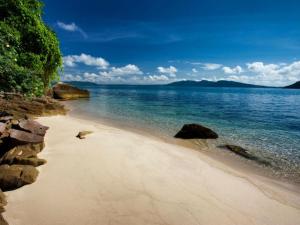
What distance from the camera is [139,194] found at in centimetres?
532

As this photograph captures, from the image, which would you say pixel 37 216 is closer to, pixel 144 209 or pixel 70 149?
pixel 144 209

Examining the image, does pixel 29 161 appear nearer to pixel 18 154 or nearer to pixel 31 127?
pixel 18 154

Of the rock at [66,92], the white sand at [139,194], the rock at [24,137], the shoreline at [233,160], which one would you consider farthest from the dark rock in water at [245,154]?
the rock at [66,92]

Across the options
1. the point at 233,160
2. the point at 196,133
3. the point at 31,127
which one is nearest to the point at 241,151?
the point at 233,160

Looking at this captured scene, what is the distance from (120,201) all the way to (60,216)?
1339 mm

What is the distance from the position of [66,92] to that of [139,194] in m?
41.0

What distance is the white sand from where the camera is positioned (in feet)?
14.7

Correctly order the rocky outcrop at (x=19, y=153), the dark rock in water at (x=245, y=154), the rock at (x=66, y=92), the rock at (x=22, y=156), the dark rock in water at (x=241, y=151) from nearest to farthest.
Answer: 1. the rocky outcrop at (x=19, y=153)
2. the rock at (x=22, y=156)
3. the dark rock in water at (x=245, y=154)
4. the dark rock in water at (x=241, y=151)
5. the rock at (x=66, y=92)

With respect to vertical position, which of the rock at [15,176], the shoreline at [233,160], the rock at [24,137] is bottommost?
the shoreline at [233,160]

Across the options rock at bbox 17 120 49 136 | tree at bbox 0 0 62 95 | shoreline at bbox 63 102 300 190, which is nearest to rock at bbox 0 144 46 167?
rock at bbox 17 120 49 136

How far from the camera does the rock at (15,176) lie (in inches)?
199

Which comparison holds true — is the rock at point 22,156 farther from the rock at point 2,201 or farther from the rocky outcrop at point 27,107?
the rocky outcrop at point 27,107

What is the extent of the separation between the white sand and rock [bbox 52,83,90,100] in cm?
3531

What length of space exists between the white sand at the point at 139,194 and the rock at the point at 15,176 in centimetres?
18
